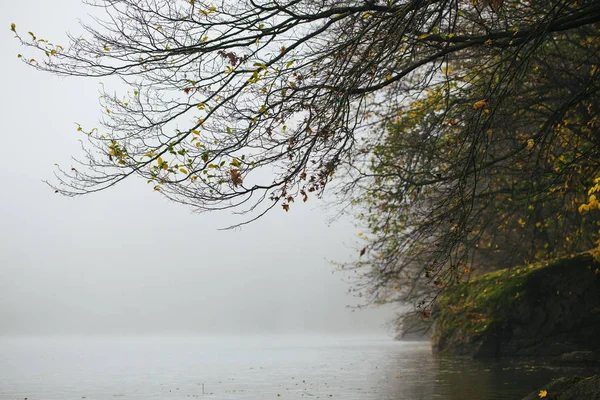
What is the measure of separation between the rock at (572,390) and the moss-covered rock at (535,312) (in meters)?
9.78

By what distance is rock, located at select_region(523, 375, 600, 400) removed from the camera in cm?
805

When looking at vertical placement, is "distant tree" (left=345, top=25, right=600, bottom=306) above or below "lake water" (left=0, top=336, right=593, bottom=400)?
above

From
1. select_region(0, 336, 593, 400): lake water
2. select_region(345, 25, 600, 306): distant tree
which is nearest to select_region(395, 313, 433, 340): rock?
select_region(0, 336, 593, 400): lake water

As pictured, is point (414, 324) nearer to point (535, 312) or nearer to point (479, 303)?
point (479, 303)

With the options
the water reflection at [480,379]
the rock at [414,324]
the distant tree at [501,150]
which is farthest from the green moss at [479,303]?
the distant tree at [501,150]

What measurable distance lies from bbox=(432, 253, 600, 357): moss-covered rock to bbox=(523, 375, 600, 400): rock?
978 cm

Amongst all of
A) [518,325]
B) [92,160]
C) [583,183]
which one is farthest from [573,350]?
[92,160]

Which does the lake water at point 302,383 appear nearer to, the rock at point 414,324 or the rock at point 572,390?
the rock at point 414,324

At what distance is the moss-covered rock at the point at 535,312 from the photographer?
19.4 m

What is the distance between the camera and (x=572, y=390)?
8.47 m

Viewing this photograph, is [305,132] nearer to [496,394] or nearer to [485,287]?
[496,394]

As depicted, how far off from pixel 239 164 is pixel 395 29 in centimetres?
298

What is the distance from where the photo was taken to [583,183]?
1416cm

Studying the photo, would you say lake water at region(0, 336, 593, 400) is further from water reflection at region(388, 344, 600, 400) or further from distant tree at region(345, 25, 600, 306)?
distant tree at region(345, 25, 600, 306)
